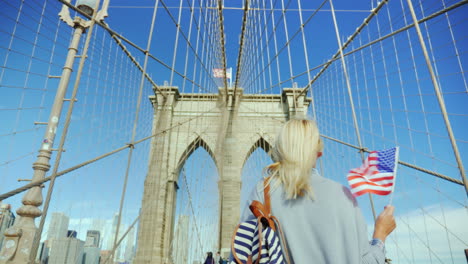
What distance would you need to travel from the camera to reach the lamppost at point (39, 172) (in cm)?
315

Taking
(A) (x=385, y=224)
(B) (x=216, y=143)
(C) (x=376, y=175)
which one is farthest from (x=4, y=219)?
(B) (x=216, y=143)

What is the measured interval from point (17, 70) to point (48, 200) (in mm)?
1602

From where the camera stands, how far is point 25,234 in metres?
3.22

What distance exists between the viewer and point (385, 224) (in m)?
0.75

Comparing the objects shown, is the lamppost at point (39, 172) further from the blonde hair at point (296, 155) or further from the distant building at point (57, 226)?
the blonde hair at point (296, 155)

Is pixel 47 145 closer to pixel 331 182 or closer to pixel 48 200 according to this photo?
pixel 48 200

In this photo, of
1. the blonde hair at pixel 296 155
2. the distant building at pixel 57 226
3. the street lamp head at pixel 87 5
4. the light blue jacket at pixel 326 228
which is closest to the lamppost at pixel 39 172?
the street lamp head at pixel 87 5

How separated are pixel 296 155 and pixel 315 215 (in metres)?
0.16

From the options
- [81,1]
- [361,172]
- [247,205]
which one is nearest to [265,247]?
[247,205]

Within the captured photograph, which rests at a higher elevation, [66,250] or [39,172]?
[39,172]

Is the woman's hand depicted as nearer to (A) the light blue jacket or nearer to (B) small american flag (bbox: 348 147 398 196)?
(A) the light blue jacket

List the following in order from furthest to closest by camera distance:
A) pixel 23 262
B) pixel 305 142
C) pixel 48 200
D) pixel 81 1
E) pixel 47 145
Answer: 1. pixel 81 1
2. pixel 47 145
3. pixel 23 262
4. pixel 48 200
5. pixel 305 142

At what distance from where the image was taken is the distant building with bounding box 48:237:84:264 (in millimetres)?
3488

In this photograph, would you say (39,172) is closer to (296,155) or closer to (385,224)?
(296,155)
